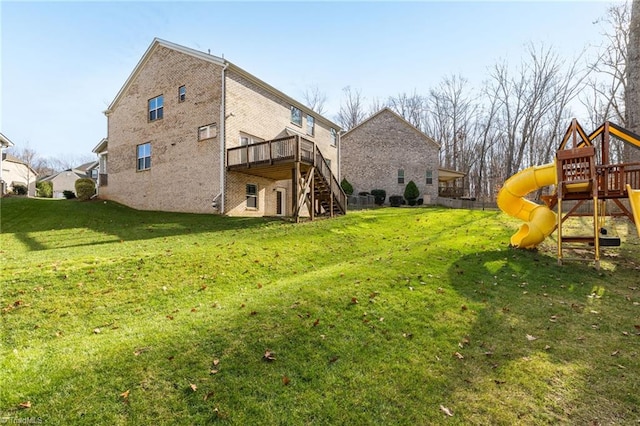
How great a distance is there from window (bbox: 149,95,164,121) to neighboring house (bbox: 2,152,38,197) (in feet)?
85.1

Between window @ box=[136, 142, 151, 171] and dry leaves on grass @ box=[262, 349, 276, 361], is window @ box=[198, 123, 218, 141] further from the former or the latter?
dry leaves on grass @ box=[262, 349, 276, 361]

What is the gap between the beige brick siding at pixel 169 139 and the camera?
55.3 feet

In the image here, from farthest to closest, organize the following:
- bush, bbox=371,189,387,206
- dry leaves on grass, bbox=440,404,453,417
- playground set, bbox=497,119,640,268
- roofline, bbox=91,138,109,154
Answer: bush, bbox=371,189,387,206
roofline, bbox=91,138,109,154
playground set, bbox=497,119,640,268
dry leaves on grass, bbox=440,404,453,417

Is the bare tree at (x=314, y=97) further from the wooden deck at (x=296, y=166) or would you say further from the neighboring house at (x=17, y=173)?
the neighboring house at (x=17, y=173)

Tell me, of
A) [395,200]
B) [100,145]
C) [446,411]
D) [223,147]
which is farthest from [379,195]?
[446,411]

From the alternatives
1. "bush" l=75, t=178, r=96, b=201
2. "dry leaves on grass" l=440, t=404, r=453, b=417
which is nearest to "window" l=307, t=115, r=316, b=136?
"bush" l=75, t=178, r=96, b=201

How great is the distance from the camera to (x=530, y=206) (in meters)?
10.5

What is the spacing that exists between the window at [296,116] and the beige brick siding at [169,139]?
579 centimetres

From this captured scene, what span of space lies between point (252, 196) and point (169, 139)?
242 inches

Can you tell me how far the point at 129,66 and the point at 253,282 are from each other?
20.6 meters

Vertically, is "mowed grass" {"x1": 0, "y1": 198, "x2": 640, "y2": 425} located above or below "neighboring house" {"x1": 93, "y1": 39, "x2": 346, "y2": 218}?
below

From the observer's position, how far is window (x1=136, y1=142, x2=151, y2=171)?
65.6 feet

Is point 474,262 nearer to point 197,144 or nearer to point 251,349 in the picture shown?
point 251,349

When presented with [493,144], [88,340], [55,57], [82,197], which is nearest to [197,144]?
[55,57]
